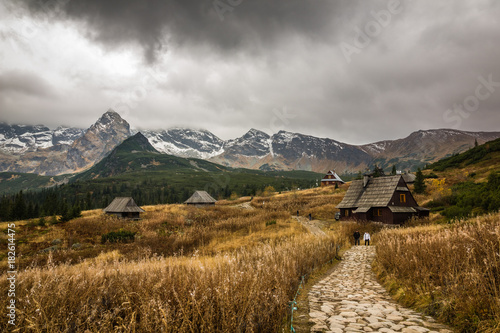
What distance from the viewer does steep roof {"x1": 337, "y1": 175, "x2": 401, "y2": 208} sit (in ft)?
135

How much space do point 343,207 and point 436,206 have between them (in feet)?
57.8

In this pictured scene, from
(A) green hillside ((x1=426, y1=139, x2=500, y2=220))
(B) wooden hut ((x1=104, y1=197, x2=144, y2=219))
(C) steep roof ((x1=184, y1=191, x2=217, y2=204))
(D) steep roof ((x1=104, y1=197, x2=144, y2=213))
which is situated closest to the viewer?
(A) green hillside ((x1=426, y1=139, x2=500, y2=220))

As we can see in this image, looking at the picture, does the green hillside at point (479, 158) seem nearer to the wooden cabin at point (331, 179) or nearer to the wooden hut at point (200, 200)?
the wooden cabin at point (331, 179)

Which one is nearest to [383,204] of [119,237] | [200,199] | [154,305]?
[119,237]

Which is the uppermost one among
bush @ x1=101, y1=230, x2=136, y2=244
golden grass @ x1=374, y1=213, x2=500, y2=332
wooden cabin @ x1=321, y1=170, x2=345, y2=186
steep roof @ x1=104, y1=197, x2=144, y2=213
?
wooden cabin @ x1=321, y1=170, x2=345, y2=186

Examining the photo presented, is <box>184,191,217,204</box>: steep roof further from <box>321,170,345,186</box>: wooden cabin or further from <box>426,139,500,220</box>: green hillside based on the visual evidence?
<box>321,170,345,186</box>: wooden cabin

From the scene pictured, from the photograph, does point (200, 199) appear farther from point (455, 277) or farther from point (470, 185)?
point (455, 277)

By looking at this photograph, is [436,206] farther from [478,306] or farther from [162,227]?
[478,306]

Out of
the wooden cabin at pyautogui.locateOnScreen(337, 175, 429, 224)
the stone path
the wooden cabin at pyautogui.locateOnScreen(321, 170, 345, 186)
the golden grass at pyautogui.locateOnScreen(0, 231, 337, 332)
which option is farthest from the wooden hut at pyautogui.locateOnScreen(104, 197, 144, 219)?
the wooden cabin at pyautogui.locateOnScreen(321, 170, 345, 186)

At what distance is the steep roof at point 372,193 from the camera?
135ft

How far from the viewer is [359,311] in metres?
6.58

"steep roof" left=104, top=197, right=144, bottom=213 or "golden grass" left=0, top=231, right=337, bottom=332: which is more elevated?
"golden grass" left=0, top=231, right=337, bottom=332

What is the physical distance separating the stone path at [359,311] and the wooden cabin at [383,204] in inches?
1294

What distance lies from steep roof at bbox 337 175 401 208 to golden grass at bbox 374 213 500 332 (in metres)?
34.0
